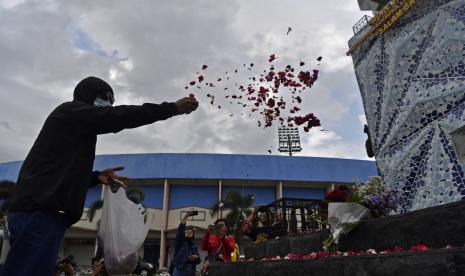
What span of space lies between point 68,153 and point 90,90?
0.56 meters

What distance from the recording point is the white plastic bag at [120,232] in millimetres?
2236

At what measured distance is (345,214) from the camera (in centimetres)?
450

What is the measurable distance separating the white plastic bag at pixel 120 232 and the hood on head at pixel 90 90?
26.8 inches

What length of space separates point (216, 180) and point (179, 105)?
2898cm

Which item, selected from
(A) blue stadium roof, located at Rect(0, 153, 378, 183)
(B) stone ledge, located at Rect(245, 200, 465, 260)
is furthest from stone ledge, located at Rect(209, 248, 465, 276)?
(A) blue stadium roof, located at Rect(0, 153, 378, 183)

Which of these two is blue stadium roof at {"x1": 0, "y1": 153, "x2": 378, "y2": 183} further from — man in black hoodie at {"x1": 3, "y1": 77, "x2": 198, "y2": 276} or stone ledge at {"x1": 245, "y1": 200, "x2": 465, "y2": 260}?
man in black hoodie at {"x1": 3, "y1": 77, "x2": 198, "y2": 276}

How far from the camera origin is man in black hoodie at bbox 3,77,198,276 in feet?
5.94

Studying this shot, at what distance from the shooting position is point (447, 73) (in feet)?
27.0

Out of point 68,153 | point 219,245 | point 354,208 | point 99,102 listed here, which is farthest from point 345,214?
point 219,245

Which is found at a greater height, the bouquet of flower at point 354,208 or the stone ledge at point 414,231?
the bouquet of flower at point 354,208

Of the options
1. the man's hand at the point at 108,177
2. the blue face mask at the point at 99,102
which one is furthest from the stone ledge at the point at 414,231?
the blue face mask at the point at 99,102

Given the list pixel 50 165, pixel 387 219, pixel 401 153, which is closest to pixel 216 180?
pixel 401 153

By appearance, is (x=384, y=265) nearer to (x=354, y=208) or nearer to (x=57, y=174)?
(x=354, y=208)

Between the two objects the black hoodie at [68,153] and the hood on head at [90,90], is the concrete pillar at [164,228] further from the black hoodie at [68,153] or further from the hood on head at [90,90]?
the black hoodie at [68,153]
